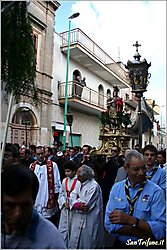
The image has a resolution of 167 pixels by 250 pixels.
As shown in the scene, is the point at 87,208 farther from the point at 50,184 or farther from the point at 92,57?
the point at 92,57

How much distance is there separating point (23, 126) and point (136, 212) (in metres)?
0.90

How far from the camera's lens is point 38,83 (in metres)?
1.74

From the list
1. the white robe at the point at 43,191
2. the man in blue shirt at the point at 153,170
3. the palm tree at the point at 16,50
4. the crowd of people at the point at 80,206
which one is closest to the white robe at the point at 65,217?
the crowd of people at the point at 80,206

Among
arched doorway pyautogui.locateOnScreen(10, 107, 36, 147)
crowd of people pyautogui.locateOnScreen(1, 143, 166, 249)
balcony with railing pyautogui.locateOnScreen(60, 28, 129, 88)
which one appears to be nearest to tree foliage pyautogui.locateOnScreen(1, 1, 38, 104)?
arched doorway pyautogui.locateOnScreen(10, 107, 36, 147)

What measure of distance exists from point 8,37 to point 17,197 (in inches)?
29.8

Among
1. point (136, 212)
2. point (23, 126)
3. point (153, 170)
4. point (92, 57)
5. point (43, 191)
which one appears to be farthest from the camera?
point (43, 191)

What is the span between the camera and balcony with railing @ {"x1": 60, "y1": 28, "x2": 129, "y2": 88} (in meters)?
2.21

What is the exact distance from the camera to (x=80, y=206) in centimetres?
270

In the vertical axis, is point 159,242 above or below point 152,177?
below

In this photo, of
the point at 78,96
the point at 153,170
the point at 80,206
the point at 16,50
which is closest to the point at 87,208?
the point at 80,206

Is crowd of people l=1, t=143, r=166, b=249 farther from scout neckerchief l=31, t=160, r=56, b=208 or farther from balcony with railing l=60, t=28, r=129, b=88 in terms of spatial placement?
balcony with railing l=60, t=28, r=129, b=88

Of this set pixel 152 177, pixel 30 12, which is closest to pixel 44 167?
pixel 152 177

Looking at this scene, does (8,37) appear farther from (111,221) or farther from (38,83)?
(111,221)

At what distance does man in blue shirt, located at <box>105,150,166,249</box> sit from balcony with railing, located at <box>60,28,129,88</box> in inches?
37.3
